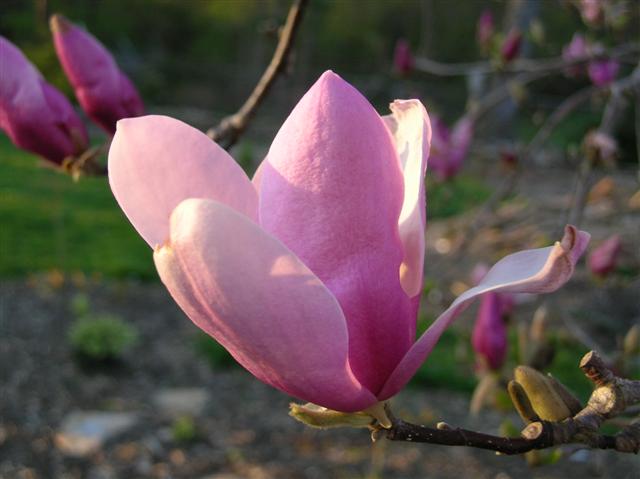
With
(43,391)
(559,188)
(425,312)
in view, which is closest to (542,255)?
(43,391)

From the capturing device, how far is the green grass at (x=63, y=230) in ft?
15.8

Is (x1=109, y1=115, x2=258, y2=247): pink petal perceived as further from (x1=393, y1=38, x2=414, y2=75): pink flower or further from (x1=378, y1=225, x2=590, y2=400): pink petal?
(x1=393, y1=38, x2=414, y2=75): pink flower

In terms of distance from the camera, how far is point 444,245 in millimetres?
5020

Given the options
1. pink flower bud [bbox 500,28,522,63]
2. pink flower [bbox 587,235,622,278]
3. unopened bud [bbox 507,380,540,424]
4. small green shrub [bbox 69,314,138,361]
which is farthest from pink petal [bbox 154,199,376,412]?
small green shrub [bbox 69,314,138,361]

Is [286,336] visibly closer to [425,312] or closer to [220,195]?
[220,195]

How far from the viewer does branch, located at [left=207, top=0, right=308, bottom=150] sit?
74cm

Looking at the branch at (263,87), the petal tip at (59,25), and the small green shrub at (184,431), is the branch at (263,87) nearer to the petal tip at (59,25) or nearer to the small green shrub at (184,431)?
the petal tip at (59,25)

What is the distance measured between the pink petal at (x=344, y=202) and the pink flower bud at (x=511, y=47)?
153 cm

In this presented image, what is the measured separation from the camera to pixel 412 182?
454 mm

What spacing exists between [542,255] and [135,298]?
4.17 metres

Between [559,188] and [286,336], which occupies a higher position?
[286,336]

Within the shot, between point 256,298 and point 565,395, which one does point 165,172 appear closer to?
point 256,298

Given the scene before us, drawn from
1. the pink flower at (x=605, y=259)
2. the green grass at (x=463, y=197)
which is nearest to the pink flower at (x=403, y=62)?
the pink flower at (x=605, y=259)

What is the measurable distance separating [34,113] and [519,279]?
1.55ft
